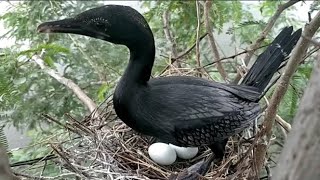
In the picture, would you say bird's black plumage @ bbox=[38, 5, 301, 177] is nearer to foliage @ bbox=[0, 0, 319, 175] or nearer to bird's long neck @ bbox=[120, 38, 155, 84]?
bird's long neck @ bbox=[120, 38, 155, 84]

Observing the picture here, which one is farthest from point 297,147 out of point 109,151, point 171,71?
point 171,71

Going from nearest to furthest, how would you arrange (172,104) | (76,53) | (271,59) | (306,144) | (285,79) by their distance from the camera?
1. (306,144)
2. (285,79)
3. (172,104)
4. (271,59)
5. (76,53)

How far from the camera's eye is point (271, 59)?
3.98ft

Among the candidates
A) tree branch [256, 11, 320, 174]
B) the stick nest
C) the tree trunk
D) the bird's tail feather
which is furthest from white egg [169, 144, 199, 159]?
the tree trunk

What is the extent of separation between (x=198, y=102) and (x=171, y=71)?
1.05 ft

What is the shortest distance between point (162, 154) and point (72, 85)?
0.28 m

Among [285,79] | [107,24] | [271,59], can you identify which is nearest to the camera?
[285,79]

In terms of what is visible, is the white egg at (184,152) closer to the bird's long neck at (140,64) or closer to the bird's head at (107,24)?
the bird's long neck at (140,64)

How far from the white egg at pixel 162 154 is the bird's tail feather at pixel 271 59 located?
0.23m

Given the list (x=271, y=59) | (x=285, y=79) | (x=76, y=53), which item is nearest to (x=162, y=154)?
(x=271, y=59)

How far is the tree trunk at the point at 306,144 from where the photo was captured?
1.34 feet

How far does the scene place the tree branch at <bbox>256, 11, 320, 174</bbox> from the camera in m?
0.77

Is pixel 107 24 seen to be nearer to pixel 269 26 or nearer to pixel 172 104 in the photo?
pixel 172 104

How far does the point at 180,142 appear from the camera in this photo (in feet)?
3.56
